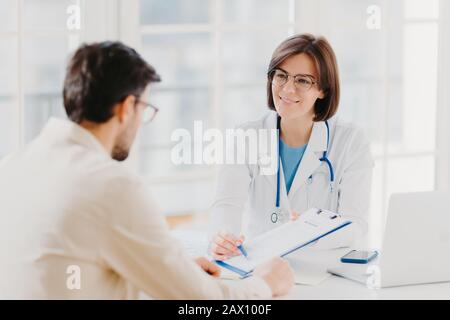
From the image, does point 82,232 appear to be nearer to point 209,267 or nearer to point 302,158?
point 209,267

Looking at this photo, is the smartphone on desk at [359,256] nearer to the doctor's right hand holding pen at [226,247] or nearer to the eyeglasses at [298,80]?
the doctor's right hand holding pen at [226,247]

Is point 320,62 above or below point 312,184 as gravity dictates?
above

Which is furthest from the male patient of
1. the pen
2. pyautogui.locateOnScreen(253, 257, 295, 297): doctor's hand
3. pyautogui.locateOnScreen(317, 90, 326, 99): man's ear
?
pyautogui.locateOnScreen(317, 90, 326, 99): man's ear

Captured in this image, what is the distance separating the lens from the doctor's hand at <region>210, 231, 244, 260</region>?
2170 mm

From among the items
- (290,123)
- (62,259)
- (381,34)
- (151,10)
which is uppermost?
(151,10)

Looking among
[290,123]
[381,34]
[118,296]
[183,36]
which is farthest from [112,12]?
[183,36]

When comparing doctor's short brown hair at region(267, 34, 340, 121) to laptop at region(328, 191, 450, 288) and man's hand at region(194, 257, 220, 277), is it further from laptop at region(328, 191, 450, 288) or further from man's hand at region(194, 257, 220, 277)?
man's hand at region(194, 257, 220, 277)

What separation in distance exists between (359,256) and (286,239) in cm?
25

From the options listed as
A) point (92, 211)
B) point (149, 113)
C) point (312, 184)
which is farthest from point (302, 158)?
point (92, 211)

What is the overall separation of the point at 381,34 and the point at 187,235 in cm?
175

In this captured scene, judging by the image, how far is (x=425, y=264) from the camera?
2.02m

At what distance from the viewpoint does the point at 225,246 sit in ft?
7.12

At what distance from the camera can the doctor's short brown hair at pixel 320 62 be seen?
8.61 ft
